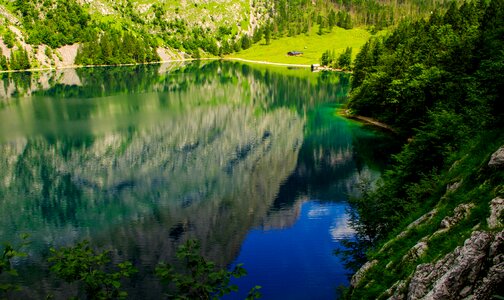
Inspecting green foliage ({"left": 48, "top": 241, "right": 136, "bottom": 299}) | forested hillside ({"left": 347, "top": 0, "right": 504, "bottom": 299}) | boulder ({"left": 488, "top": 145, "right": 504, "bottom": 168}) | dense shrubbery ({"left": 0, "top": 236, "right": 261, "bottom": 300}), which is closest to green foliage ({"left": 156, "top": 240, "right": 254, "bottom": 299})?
dense shrubbery ({"left": 0, "top": 236, "right": 261, "bottom": 300})

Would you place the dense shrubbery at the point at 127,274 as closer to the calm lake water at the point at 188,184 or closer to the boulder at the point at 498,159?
the boulder at the point at 498,159

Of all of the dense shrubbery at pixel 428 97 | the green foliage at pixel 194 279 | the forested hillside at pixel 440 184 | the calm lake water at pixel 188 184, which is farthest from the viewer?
the calm lake water at pixel 188 184

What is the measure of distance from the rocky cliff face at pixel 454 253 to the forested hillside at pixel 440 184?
0.11 ft

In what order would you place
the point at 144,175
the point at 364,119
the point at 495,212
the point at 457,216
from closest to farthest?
the point at 495,212 < the point at 457,216 < the point at 144,175 < the point at 364,119

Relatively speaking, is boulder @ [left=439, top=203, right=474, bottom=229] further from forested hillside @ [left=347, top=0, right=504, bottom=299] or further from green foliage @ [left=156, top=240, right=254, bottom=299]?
green foliage @ [left=156, top=240, right=254, bottom=299]

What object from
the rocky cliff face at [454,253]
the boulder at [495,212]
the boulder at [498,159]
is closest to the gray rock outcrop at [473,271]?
the rocky cliff face at [454,253]

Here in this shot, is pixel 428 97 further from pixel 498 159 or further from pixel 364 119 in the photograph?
pixel 498 159

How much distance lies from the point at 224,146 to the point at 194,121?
22507 mm

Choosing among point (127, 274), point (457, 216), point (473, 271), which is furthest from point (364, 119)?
point (127, 274)

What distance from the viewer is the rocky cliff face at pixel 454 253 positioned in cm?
1130

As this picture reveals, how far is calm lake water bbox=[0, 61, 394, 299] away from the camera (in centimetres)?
3869

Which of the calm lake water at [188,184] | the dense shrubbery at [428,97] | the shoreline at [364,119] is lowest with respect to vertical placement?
the calm lake water at [188,184]

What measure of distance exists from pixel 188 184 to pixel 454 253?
48.1 m

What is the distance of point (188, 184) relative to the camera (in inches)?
2304
